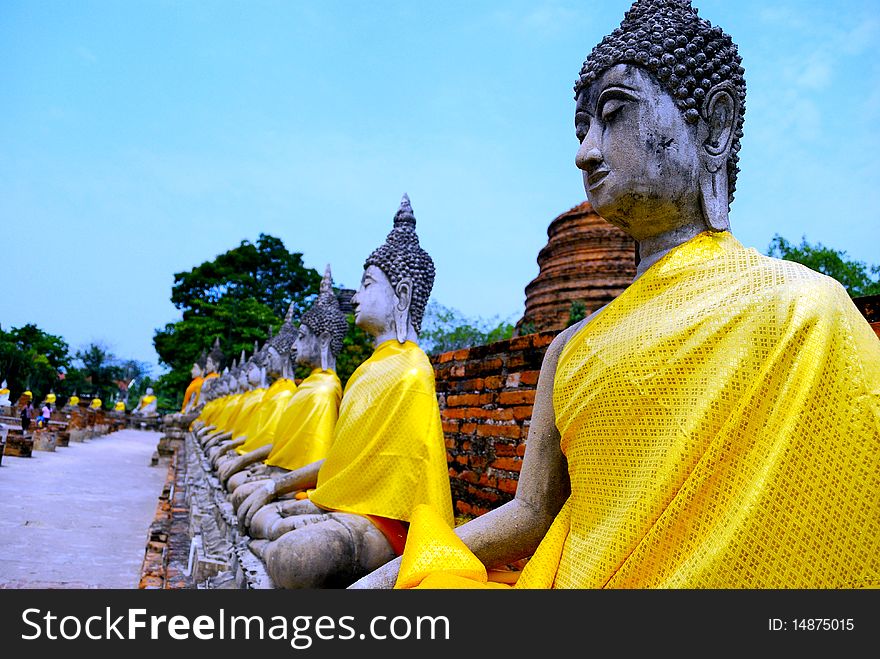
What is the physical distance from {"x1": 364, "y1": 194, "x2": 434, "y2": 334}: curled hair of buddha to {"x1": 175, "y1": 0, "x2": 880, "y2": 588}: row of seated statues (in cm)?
161

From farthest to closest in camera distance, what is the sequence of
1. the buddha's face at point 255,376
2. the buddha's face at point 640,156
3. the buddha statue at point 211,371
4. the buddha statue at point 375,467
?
1. the buddha statue at point 211,371
2. the buddha's face at point 255,376
3. the buddha statue at point 375,467
4. the buddha's face at point 640,156

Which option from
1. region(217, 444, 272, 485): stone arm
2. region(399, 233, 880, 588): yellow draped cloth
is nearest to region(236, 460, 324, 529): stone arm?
region(217, 444, 272, 485): stone arm

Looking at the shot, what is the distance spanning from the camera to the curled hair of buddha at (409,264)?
154 inches

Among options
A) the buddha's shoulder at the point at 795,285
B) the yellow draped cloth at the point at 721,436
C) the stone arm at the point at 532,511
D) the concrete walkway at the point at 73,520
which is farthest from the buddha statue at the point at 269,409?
the buddha's shoulder at the point at 795,285

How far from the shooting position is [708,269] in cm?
162

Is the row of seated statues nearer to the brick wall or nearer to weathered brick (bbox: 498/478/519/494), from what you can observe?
weathered brick (bbox: 498/478/519/494)

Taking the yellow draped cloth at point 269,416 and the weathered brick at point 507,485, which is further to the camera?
the yellow draped cloth at point 269,416

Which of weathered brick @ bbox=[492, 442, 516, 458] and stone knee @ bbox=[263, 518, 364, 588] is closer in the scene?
stone knee @ bbox=[263, 518, 364, 588]

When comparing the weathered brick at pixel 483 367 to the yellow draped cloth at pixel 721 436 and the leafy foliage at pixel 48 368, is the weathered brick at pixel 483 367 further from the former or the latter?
the leafy foliage at pixel 48 368

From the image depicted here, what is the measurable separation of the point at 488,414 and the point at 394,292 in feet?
4.32

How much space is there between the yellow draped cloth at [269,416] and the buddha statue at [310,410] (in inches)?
25.6

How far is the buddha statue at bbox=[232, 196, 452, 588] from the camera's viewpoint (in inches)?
108

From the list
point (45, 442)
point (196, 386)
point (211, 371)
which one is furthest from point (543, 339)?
point (196, 386)

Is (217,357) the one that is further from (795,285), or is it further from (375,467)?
(795,285)
